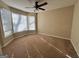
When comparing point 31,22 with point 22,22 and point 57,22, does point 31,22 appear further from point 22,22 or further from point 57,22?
point 57,22

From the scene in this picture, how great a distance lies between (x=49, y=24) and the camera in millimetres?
5273

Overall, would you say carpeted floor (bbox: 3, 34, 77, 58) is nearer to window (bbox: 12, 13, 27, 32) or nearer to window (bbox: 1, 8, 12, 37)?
window (bbox: 1, 8, 12, 37)

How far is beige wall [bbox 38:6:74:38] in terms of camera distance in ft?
13.2

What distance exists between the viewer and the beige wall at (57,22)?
402cm

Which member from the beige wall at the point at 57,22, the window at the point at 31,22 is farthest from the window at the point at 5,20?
the beige wall at the point at 57,22

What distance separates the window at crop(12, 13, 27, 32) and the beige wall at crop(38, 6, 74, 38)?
1.39 metres

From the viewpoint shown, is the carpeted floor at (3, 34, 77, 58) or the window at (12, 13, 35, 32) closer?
the carpeted floor at (3, 34, 77, 58)

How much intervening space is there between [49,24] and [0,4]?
3590mm

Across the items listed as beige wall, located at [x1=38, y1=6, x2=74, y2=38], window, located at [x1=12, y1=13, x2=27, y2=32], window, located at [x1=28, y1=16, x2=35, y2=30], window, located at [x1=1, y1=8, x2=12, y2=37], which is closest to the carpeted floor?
window, located at [x1=1, y1=8, x2=12, y2=37]

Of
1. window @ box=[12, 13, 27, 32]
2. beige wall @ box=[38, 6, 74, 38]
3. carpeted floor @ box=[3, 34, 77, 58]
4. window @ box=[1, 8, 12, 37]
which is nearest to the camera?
carpeted floor @ box=[3, 34, 77, 58]

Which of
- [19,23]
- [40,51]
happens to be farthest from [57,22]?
[19,23]

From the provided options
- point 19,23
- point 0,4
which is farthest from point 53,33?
point 0,4

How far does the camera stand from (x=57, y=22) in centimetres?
467

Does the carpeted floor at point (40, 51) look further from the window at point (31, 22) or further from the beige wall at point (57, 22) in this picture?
the window at point (31, 22)
